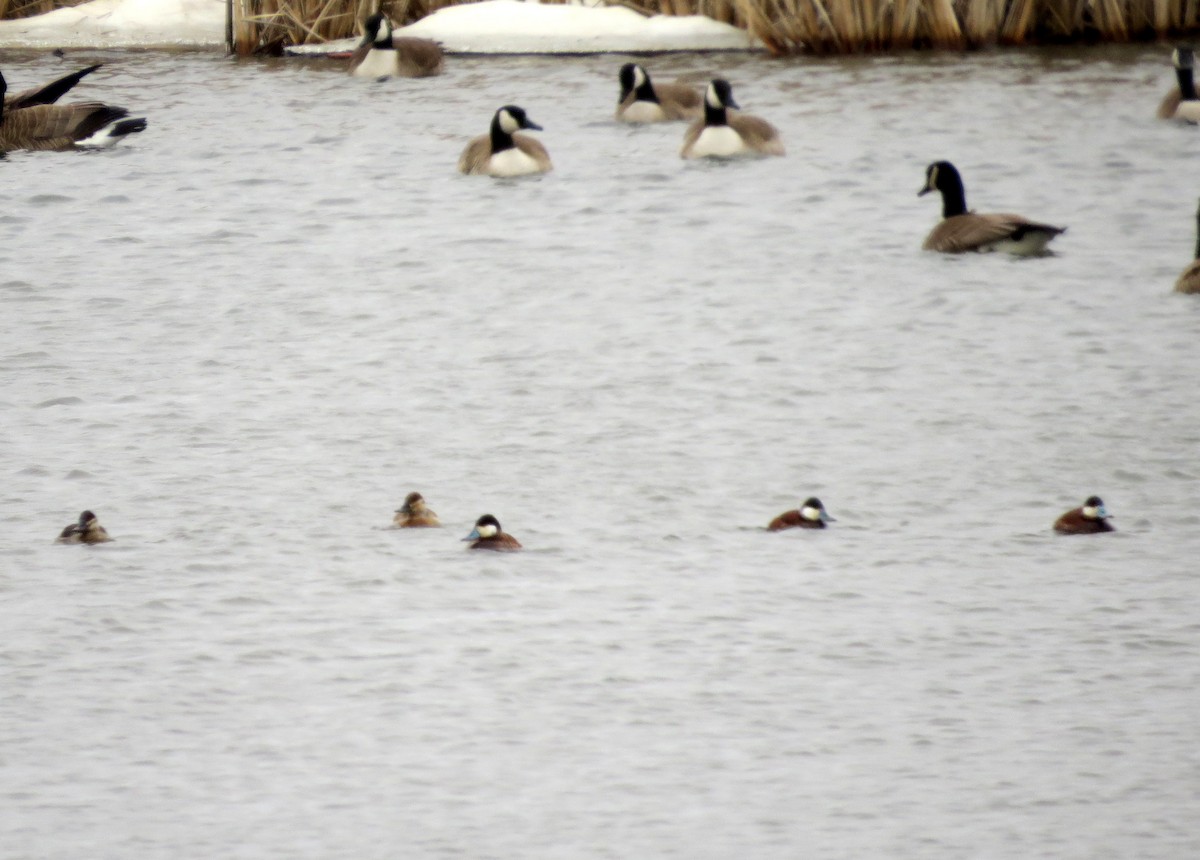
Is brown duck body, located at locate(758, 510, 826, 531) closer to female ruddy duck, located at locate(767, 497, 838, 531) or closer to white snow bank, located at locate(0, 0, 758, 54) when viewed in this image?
female ruddy duck, located at locate(767, 497, 838, 531)

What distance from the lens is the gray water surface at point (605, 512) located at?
18.8 ft

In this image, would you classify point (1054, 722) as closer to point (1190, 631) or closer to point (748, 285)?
point (1190, 631)

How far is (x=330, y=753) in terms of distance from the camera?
602 cm

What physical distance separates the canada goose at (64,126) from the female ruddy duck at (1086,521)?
457 inches

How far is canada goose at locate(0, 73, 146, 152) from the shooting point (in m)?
17.4

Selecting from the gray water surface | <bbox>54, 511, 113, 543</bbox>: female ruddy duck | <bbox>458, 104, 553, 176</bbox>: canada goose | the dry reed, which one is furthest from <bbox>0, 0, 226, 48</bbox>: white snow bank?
<bbox>54, 511, 113, 543</bbox>: female ruddy duck

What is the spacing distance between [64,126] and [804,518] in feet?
37.5

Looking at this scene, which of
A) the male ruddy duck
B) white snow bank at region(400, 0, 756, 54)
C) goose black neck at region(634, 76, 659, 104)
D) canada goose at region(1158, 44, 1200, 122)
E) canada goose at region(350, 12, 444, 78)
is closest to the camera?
the male ruddy duck

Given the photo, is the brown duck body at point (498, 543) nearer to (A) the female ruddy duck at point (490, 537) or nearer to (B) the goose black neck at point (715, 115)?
(A) the female ruddy duck at point (490, 537)

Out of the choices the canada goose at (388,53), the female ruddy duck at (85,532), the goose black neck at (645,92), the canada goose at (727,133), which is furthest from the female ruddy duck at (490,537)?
the canada goose at (388,53)

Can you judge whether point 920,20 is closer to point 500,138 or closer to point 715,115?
point 715,115

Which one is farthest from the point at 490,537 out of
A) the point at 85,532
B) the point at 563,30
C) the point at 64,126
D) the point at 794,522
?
the point at 563,30

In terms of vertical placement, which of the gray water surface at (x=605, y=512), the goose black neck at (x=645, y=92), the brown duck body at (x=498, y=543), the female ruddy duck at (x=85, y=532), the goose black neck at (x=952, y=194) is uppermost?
the goose black neck at (x=645, y=92)

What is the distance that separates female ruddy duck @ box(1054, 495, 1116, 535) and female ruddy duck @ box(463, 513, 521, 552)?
6.65ft
